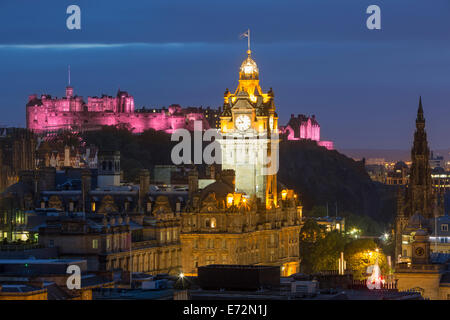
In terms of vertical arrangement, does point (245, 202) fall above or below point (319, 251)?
above

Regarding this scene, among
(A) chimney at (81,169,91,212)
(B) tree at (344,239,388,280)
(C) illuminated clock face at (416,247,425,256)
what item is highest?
(A) chimney at (81,169,91,212)

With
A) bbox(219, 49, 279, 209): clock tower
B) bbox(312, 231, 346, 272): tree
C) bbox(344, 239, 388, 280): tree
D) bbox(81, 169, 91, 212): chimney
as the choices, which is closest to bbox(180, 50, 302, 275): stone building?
bbox(219, 49, 279, 209): clock tower

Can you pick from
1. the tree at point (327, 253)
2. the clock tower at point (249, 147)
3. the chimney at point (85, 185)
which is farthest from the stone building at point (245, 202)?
the chimney at point (85, 185)

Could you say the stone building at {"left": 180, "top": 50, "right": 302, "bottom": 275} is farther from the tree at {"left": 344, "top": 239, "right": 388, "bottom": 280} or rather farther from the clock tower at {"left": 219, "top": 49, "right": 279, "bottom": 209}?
the tree at {"left": 344, "top": 239, "right": 388, "bottom": 280}

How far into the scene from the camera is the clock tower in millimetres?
180250

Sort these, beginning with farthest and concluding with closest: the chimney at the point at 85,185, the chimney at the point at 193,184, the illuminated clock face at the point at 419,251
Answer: the chimney at the point at 85,185
the chimney at the point at 193,184
the illuminated clock face at the point at 419,251

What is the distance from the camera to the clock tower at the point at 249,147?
7096 inches

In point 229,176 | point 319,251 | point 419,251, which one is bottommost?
point 319,251

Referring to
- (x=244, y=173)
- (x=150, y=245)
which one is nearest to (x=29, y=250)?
(x=150, y=245)

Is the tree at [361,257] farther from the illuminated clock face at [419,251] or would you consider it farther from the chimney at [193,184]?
the illuminated clock face at [419,251]

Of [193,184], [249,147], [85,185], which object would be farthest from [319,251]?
[85,185]

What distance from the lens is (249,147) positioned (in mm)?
181250

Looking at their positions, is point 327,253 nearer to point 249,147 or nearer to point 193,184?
point 249,147

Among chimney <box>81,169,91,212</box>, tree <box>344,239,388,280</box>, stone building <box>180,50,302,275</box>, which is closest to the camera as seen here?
stone building <box>180,50,302,275</box>
